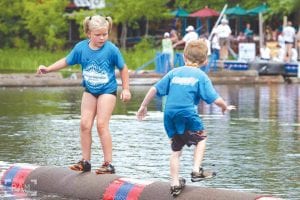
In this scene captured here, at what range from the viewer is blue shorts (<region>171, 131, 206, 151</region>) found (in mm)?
10383

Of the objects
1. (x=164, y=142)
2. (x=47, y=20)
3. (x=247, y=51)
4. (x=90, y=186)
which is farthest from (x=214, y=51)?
(x=90, y=186)

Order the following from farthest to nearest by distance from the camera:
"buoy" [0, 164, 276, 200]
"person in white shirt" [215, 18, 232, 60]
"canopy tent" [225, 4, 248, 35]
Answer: "canopy tent" [225, 4, 248, 35]
"person in white shirt" [215, 18, 232, 60]
"buoy" [0, 164, 276, 200]

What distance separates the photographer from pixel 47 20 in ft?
188

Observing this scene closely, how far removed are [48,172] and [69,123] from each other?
367 inches

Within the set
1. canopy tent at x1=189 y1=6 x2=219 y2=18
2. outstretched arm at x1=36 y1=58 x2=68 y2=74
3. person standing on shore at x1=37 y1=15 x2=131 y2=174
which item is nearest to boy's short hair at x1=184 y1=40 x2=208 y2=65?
person standing on shore at x1=37 y1=15 x2=131 y2=174

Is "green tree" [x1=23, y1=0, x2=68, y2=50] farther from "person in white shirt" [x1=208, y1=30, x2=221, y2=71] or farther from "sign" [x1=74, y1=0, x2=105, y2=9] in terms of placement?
"person in white shirt" [x1=208, y1=30, x2=221, y2=71]

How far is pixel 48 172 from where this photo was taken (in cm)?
1172

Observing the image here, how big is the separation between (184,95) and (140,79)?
28359 millimetres

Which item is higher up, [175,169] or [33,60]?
[175,169]

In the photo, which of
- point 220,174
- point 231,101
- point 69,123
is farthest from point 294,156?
point 231,101

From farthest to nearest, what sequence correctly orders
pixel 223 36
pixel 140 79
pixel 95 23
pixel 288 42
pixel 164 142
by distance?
pixel 223 36, pixel 288 42, pixel 140 79, pixel 164 142, pixel 95 23

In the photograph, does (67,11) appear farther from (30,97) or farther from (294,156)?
(294,156)

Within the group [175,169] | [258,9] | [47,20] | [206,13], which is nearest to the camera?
[175,169]

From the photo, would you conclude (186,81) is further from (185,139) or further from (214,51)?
(214,51)
